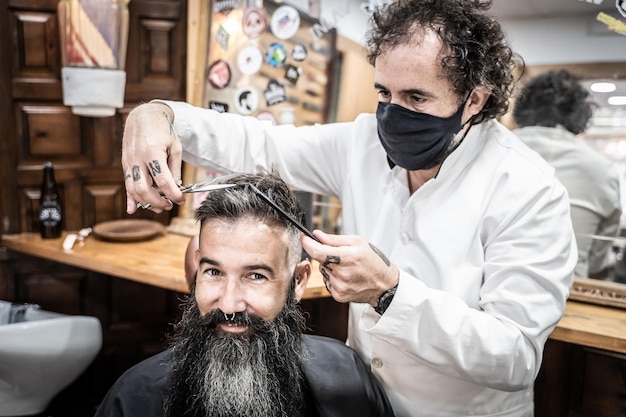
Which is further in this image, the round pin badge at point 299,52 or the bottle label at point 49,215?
the round pin badge at point 299,52

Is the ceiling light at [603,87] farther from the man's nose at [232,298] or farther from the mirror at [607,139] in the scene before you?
the man's nose at [232,298]

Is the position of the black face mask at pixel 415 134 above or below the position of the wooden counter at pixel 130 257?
above

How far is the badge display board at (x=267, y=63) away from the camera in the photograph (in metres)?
2.72

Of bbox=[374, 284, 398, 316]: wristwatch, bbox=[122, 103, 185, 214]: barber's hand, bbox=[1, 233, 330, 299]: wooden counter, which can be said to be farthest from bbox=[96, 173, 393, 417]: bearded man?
bbox=[1, 233, 330, 299]: wooden counter

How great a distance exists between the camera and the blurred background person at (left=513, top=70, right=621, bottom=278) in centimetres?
210

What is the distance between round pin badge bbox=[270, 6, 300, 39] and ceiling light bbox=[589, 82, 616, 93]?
1.35 metres

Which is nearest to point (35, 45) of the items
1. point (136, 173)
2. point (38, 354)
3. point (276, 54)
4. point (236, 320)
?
point (276, 54)

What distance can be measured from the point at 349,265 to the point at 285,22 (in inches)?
74.5

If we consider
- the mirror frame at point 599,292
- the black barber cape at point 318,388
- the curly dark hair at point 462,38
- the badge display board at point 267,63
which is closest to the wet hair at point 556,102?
the mirror frame at point 599,292

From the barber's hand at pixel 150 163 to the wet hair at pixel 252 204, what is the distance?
0.40 feet

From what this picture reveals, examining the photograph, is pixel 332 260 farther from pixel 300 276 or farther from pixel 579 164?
pixel 579 164

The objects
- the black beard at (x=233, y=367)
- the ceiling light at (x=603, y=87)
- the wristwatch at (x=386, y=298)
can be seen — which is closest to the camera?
the wristwatch at (x=386, y=298)

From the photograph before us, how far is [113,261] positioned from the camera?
231cm

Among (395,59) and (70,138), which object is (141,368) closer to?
(395,59)
